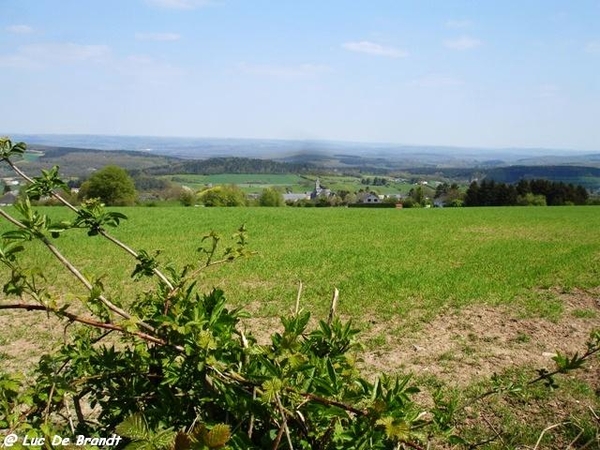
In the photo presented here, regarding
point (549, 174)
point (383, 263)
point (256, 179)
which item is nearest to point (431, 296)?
point (383, 263)

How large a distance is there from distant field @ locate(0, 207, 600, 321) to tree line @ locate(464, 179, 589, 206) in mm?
38934

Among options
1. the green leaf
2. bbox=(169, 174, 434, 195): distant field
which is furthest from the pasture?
bbox=(169, 174, 434, 195): distant field

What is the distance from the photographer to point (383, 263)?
14.0m

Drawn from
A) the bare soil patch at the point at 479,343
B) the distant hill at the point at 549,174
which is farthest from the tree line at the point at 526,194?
the distant hill at the point at 549,174

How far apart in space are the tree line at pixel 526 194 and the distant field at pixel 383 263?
128ft

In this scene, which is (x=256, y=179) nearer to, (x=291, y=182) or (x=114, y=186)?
(x=291, y=182)

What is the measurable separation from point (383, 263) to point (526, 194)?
5684 cm

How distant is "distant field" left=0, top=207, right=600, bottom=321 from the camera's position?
9.88 m

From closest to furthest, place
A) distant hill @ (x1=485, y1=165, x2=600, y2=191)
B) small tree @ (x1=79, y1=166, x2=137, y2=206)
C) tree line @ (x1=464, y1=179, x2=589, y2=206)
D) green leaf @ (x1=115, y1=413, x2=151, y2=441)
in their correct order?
green leaf @ (x1=115, y1=413, x2=151, y2=441) → small tree @ (x1=79, y1=166, x2=137, y2=206) → tree line @ (x1=464, y1=179, x2=589, y2=206) → distant hill @ (x1=485, y1=165, x2=600, y2=191)

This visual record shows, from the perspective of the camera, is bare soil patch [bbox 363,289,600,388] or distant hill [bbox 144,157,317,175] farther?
distant hill [bbox 144,157,317,175]

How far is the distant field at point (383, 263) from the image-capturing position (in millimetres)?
9875

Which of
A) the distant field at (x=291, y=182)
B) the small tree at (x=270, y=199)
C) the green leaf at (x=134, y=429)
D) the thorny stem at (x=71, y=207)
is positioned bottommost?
the distant field at (x=291, y=182)

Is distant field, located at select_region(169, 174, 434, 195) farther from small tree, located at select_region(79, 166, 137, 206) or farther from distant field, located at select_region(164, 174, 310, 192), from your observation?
small tree, located at select_region(79, 166, 137, 206)

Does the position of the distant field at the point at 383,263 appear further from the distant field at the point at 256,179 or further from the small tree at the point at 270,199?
the distant field at the point at 256,179
